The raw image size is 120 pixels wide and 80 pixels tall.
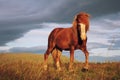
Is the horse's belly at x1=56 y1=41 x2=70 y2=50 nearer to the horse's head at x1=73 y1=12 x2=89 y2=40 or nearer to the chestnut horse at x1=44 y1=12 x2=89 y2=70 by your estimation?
the chestnut horse at x1=44 y1=12 x2=89 y2=70

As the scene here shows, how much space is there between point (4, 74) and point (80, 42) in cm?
580

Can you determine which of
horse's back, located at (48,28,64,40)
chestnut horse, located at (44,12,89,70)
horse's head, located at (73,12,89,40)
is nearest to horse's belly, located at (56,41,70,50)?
chestnut horse, located at (44,12,89,70)

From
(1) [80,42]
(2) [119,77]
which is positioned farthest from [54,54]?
(2) [119,77]

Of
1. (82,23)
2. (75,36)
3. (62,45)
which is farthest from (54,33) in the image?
(82,23)

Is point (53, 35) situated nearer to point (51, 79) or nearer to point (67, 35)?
point (67, 35)

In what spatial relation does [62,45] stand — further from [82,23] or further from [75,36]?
[82,23]

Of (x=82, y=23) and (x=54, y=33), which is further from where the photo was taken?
(x=54, y=33)

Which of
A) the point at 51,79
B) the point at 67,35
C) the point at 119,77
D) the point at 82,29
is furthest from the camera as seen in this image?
the point at 67,35

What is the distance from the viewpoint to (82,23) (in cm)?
1338

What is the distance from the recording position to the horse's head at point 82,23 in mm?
13107

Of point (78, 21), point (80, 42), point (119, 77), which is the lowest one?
point (119, 77)

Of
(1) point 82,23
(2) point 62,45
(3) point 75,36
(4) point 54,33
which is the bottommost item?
(2) point 62,45

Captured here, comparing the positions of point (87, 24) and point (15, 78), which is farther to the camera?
point (87, 24)

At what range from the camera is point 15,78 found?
26.3 ft
